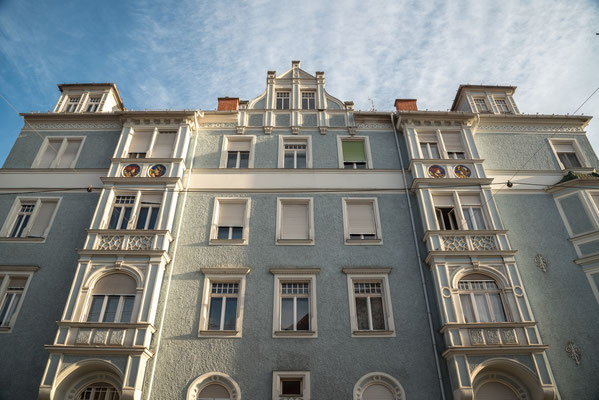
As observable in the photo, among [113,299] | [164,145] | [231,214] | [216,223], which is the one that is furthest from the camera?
[164,145]

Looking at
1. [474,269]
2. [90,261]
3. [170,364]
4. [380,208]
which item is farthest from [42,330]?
[474,269]

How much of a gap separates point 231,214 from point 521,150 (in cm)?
1436

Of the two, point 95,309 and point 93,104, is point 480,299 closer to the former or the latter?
point 95,309

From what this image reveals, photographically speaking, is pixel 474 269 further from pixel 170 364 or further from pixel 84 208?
pixel 84 208

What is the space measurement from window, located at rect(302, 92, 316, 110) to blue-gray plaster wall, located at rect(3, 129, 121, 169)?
9503 mm

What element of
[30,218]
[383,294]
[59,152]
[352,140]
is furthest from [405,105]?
[30,218]

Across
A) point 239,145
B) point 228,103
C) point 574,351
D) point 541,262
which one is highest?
point 228,103

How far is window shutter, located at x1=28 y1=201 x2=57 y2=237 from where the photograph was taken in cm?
1742

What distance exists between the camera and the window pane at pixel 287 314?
1513 centimetres

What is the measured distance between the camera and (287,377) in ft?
45.7

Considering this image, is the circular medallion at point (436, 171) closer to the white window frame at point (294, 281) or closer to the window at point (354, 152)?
the window at point (354, 152)

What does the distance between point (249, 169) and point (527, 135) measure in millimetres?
14041

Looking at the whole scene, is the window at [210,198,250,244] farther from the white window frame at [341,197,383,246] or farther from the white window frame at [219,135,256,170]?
the white window frame at [341,197,383,246]

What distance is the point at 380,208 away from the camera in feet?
59.1
